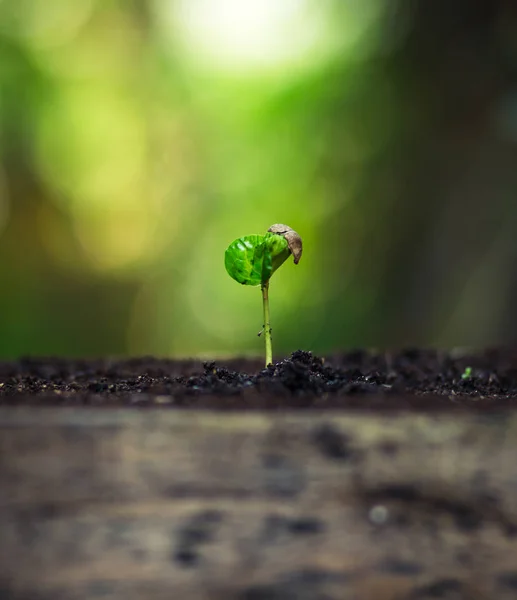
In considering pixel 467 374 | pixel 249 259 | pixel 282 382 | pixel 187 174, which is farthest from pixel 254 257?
pixel 187 174

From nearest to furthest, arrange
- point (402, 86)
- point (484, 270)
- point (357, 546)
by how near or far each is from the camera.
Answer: point (357, 546) < point (484, 270) < point (402, 86)

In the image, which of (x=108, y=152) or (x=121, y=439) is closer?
(x=121, y=439)

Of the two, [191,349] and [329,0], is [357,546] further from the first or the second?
[329,0]

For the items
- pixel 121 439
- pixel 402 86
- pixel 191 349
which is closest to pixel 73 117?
pixel 191 349

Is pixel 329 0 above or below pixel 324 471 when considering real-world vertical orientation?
above

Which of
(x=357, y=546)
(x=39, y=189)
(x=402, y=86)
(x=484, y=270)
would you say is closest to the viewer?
(x=357, y=546)

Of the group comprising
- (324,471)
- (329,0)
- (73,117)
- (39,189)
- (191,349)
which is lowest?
(191,349)

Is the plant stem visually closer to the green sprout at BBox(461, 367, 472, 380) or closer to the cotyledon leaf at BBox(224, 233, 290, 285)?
the cotyledon leaf at BBox(224, 233, 290, 285)

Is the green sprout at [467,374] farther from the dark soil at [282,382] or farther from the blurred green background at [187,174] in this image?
the blurred green background at [187,174]
